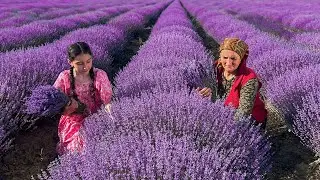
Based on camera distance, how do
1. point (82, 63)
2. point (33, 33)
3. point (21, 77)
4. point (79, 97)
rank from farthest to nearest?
Answer: point (33, 33)
point (21, 77)
point (79, 97)
point (82, 63)

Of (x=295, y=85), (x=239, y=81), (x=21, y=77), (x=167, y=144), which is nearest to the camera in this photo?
(x=167, y=144)

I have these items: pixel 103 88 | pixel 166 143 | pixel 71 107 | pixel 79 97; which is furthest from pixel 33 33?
pixel 166 143

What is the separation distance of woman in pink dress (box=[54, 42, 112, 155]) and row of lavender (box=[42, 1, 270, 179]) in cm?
30

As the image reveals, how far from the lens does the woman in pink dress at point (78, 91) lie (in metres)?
3.16

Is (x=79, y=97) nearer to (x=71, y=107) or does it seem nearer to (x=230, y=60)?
(x=71, y=107)

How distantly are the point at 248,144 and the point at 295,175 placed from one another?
831mm

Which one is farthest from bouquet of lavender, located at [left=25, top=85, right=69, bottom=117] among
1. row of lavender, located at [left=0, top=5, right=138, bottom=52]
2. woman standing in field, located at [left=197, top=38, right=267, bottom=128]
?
row of lavender, located at [left=0, top=5, right=138, bottom=52]

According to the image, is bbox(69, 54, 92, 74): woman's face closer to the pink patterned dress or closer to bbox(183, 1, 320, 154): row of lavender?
the pink patterned dress

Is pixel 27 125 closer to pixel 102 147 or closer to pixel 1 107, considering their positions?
pixel 1 107

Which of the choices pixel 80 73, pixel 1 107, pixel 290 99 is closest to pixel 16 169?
pixel 1 107

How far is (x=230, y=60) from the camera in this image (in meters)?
3.30

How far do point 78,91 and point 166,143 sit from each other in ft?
4.93

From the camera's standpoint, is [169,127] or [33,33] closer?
[169,127]

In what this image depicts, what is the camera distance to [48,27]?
32.2 feet
